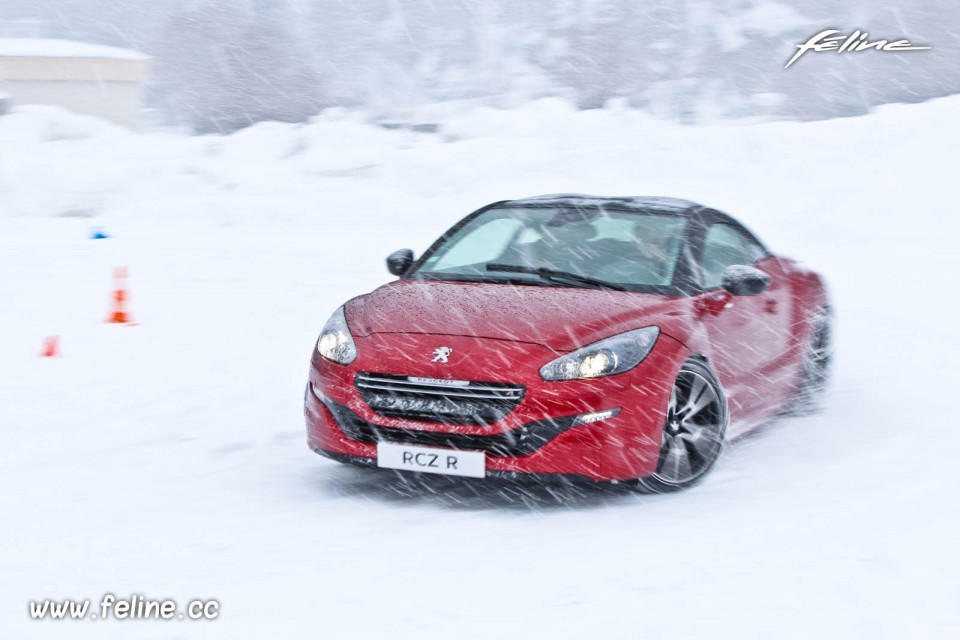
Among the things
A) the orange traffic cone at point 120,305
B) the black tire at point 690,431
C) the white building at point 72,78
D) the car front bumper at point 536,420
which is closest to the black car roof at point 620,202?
the black tire at point 690,431

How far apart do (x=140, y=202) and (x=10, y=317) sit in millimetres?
12966

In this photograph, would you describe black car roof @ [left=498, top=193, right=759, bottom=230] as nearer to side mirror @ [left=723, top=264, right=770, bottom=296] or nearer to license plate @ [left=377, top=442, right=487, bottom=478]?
side mirror @ [left=723, top=264, right=770, bottom=296]

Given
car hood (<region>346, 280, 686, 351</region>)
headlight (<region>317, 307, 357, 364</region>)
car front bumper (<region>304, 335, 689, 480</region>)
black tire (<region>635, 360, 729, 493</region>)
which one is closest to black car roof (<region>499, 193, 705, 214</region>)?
car hood (<region>346, 280, 686, 351</region>)

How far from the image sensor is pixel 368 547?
195 inches

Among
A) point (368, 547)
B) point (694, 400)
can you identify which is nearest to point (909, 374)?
point (694, 400)

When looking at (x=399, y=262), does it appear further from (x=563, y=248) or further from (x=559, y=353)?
(x=559, y=353)

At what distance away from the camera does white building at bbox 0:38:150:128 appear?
49.1 metres

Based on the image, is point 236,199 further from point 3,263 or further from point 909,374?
point 909,374

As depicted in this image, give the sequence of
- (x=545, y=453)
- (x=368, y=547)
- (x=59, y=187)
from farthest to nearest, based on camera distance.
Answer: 1. (x=59, y=187)
2. (x=545, y=453)
3. (x=368, y=547)

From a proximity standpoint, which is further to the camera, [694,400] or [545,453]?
[694,400]

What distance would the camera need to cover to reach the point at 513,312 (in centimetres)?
587

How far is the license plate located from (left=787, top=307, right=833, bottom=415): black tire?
2973mm

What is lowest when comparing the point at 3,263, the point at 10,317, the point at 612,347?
the point at 3,263

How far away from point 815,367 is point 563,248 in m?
2.31
